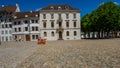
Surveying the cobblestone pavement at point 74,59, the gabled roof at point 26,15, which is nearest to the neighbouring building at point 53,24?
the gabled roof at point 26,15

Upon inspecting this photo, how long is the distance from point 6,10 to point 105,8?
3334 cm

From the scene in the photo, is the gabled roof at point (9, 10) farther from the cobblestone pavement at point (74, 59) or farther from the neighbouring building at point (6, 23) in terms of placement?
the cobblestone pavement at point (74, 59)

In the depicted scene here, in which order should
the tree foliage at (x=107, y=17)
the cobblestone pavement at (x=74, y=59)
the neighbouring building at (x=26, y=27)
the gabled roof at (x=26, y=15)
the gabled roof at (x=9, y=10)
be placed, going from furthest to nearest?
the gabled roof at (x=9, y=10), the gabled roof at (x=26, y=15), the neighbouring building at (x=26, y=27), the tree foliage at (x=107, y=17), the cobblestone pavement at (x=74, y=59)

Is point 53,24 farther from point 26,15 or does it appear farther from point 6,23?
point 6,23

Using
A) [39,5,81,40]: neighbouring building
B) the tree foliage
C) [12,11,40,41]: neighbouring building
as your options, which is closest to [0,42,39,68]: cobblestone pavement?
the tree foliage

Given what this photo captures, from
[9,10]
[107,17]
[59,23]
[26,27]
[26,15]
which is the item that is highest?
[9,10]

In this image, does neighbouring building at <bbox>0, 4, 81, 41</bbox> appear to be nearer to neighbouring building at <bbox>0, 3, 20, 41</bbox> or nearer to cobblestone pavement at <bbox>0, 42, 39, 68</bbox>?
neighbouring building at <bbox>0, 3, 20, 41</bbox>

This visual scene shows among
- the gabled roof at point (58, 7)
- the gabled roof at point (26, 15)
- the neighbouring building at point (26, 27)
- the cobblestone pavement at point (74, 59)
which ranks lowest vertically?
the cobblestone pavement at point (74, 59)

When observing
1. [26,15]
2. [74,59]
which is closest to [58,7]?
[26,15]

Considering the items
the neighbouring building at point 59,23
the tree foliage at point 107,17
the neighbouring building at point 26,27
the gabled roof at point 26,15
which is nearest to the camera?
the tree foliage at point 107,17

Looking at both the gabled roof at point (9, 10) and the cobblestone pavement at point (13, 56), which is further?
the gabled roof at point (9, 10)

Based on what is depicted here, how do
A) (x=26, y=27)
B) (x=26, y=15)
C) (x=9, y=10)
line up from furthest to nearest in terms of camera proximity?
(x=9, y=10) → (x=26, y=15) → (x=26, y=27)

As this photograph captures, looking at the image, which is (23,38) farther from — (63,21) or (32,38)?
(63,21)

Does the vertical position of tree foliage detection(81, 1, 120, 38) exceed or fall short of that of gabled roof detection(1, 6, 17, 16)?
it falls short
